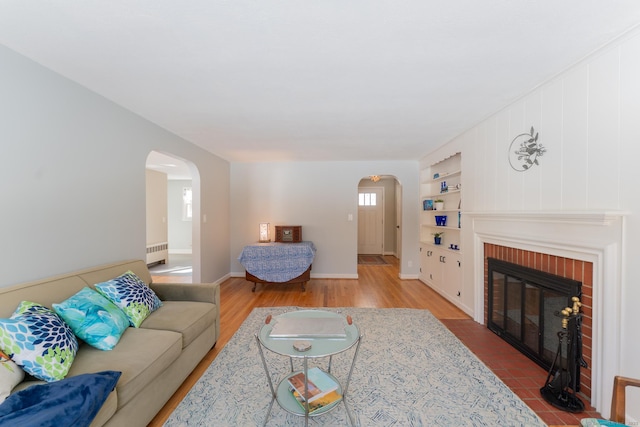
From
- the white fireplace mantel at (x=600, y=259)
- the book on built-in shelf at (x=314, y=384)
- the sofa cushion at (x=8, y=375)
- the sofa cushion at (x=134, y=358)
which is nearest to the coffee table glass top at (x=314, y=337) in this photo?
the book on built-in shelf at (x=314, y=384)

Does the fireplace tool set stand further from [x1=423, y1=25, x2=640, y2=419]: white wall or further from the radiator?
the radiator

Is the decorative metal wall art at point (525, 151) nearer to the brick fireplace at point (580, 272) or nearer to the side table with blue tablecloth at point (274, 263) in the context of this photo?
the brick fireplace at point (580, 272)

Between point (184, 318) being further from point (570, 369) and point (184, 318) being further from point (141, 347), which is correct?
point (570, 369)

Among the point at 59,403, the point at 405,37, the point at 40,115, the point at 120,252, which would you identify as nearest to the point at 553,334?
the point at 405,37

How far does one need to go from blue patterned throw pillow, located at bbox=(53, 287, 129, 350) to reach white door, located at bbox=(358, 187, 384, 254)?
6671mm

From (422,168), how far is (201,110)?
12.6ft

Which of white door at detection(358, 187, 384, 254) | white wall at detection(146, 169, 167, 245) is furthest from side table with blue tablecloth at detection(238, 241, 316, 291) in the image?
white door at detection(358, 187, 384, 254)

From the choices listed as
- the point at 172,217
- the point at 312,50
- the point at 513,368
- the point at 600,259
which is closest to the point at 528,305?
the point at 513,368

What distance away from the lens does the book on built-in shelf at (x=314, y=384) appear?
5.38ft

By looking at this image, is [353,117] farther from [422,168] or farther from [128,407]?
[128,407]

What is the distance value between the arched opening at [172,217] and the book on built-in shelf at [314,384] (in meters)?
2.87

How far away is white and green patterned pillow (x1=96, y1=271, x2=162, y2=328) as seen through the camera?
1.90 m

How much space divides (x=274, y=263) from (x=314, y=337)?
261 cm

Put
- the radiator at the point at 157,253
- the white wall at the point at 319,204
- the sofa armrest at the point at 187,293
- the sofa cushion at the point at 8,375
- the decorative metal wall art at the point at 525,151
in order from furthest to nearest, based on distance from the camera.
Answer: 1. the radiator at the point at 157,253
2. the white wall at the point at 319,204
3. the sofa armrest at the point at 187,293
4. the decorative metal wall art at the point at 525,151
5. the sofa cushion at the point at 8,375
